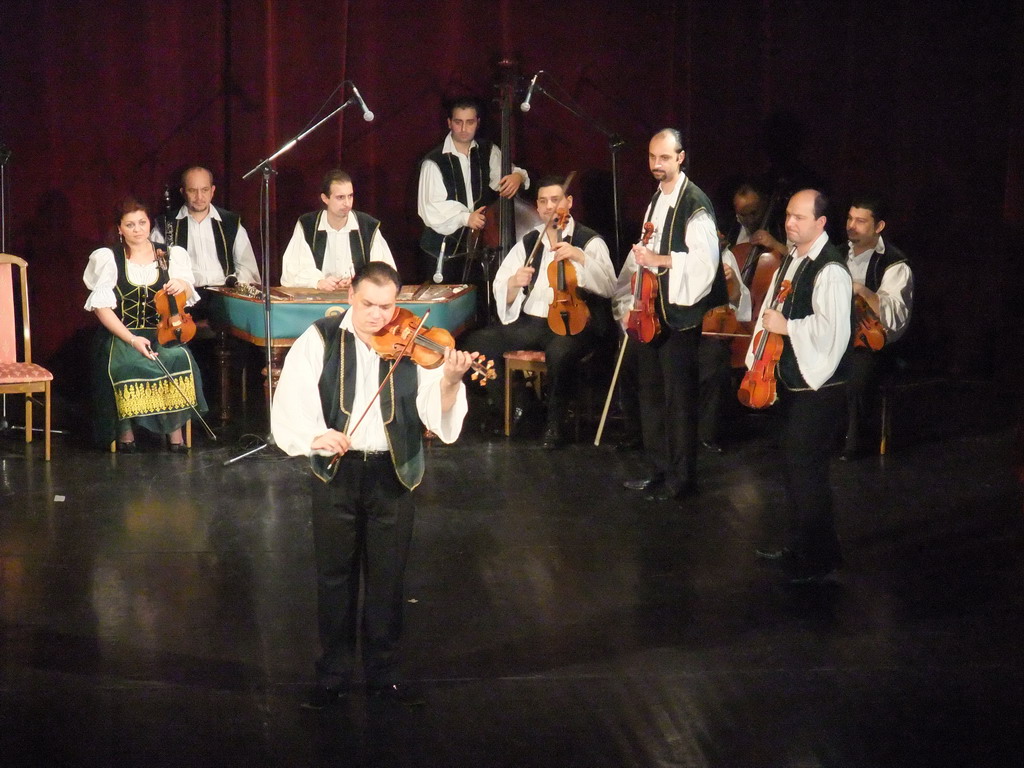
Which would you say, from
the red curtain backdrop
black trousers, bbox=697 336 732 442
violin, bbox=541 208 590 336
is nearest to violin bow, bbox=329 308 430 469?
violin, bbox=541 208 590 336

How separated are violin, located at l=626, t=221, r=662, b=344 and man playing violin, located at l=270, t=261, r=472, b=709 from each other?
2.07 metres

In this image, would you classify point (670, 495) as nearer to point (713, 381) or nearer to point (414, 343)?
point (713, 381)

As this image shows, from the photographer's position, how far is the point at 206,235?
6.93 meters

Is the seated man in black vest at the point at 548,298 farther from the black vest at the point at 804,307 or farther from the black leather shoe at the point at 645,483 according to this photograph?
the black vest at the point at 804,307

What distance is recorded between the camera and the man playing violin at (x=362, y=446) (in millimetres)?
3494

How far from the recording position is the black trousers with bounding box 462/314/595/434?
257 inches

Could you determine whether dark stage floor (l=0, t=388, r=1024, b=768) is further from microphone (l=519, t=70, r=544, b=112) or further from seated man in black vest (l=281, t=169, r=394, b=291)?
microphone (l=519, t=70, r=544, b=112)

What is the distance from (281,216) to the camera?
7449 millimetres

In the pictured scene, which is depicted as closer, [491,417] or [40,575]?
[40,575]

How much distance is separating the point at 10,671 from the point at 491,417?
11.1 ft

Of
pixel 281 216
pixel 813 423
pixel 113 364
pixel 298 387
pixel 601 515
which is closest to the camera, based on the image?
pixel 298 387

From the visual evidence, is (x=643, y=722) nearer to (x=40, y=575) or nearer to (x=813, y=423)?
(x=813, y=423)

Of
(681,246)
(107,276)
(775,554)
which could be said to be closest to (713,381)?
(681,246)

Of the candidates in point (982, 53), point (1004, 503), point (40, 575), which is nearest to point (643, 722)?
point (40, 575)
